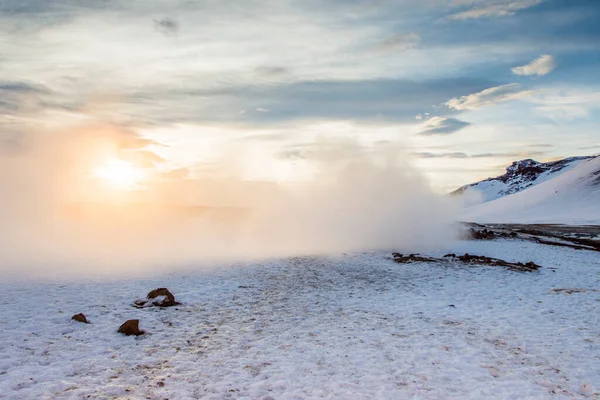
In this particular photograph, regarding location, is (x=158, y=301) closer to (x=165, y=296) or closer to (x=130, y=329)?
(x=165, y=296)

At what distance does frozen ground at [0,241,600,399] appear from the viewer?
8.91 metres

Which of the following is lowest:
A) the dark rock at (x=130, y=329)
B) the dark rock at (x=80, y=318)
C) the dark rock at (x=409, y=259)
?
the dark rock at (x=409, y=259)

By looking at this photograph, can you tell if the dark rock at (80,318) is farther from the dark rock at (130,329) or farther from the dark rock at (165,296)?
the dark rock at (165,296)

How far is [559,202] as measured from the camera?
120062mm

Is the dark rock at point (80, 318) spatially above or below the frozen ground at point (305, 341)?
above

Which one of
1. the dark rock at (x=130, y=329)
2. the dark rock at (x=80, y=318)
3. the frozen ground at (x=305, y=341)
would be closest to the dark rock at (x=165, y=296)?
the frozen ground at (x=305, y=341)

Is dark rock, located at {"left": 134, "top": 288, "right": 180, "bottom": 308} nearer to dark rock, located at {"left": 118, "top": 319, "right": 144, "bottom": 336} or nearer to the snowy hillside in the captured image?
dark rock, located at {"left": 118, "top": 319, "right": 144, "bottom": 336}

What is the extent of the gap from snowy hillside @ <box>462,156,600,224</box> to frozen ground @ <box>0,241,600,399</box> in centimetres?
9469

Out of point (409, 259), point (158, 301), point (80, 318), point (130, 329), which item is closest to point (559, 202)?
point (409, 259)

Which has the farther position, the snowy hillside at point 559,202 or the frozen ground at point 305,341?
the snowy hillside at point 559,202

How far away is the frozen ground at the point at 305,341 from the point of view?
29.2 ft

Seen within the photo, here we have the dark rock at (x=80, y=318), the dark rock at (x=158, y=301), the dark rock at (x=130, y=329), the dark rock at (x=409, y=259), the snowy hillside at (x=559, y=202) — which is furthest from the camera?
the snowy hillside at (x=559, y=202)

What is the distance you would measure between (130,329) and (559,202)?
139840mm

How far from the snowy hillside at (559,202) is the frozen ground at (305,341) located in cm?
9469
